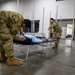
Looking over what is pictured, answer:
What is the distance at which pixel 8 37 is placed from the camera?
8.04 ft

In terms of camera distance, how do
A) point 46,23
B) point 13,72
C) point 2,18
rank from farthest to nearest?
1. point 46,23
2. point 2,18
3. point 13,72

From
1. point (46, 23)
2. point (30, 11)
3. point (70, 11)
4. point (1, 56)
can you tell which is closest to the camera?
point (1, 56)

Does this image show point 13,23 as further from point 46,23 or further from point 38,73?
point 46,23

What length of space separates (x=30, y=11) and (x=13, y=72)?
10269 millimetres

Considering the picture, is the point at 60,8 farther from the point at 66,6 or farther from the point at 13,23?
the point at 13,23

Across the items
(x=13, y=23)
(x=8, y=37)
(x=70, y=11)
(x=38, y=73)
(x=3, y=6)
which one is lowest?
(x=38, y=73)

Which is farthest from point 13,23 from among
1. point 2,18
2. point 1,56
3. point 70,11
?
point 70,11

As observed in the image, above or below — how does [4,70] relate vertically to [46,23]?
below

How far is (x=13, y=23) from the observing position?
2475 millimetres

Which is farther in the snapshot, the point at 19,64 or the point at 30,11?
the point at 30,11

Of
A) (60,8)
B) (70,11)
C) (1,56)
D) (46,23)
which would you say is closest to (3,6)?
(46,23)

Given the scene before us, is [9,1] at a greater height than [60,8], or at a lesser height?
greater

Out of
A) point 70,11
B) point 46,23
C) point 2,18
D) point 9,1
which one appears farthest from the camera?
point 9,1

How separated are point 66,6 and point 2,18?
28.7 feet
